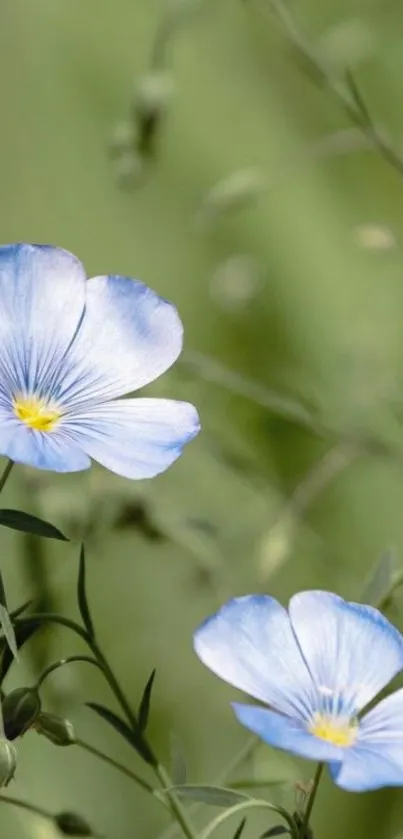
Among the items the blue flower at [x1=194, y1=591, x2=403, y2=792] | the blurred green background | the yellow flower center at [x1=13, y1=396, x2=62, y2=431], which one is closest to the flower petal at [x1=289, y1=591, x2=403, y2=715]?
the blue flower at [x1=194, y1=591, x2=403, y2=792]

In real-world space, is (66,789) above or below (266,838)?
below

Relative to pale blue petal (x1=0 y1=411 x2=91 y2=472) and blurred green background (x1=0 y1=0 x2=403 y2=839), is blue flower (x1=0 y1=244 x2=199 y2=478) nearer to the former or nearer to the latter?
pale blue petal (x1=0 y1=411 x2=91 y2=472)

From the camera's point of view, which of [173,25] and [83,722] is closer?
[173,25]

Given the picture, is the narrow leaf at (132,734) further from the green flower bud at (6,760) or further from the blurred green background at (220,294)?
the blurred green background at (220,294)

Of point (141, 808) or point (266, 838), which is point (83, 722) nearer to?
point (141, 808)

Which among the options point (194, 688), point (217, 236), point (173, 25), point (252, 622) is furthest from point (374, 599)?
point (217, 236)

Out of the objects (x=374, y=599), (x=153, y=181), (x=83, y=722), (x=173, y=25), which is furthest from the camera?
(x=153, y=181)
